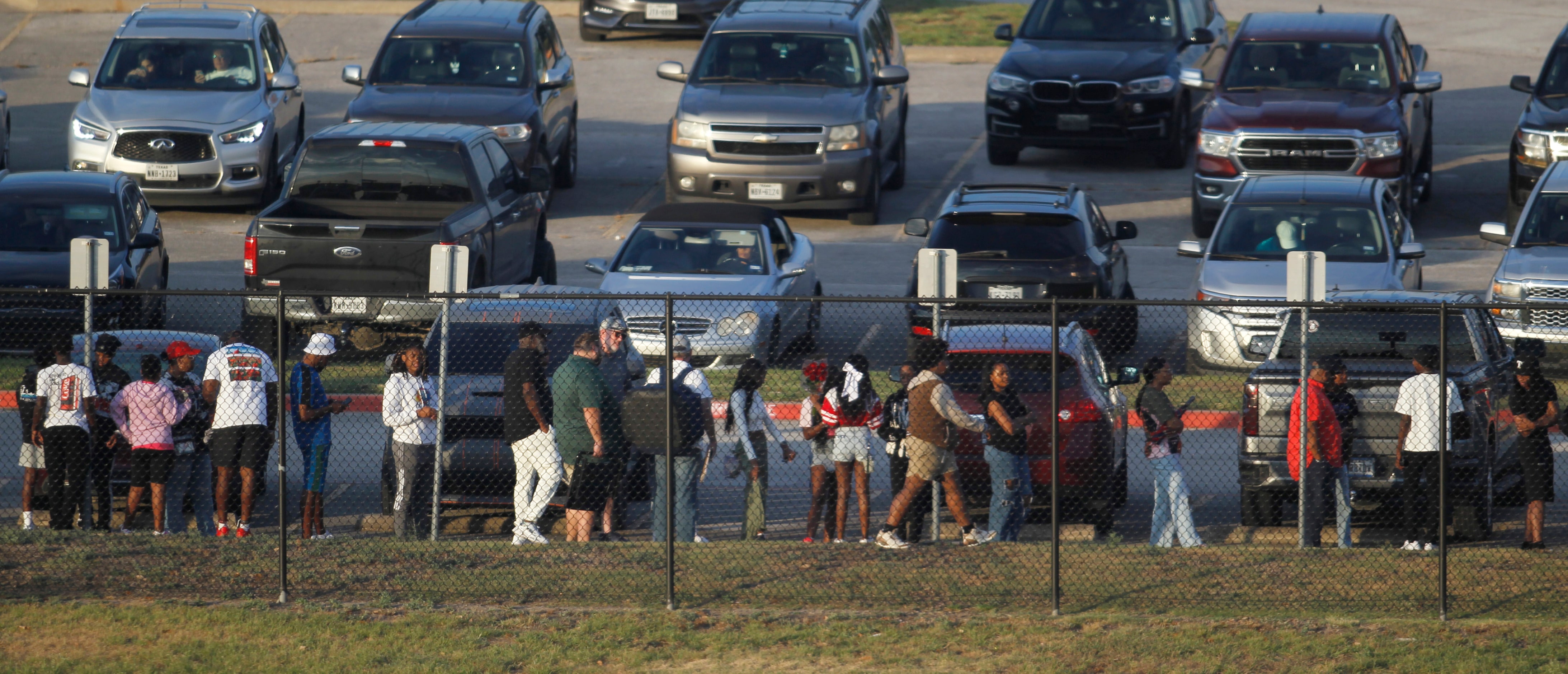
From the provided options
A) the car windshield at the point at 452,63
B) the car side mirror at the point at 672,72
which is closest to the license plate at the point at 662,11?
the car side mirror at the point at 672,72

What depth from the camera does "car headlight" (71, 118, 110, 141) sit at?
2077 centimetres

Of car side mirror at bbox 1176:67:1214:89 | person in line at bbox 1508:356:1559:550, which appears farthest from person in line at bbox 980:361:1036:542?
car side mirror at bbox 1176:67:1214:89

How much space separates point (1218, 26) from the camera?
85.2ft

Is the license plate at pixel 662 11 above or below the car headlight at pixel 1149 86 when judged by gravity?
below

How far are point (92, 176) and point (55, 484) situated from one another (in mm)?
6953

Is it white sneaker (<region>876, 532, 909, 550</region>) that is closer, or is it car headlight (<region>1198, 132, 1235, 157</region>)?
white sneaker (<region>876, 532, 909, 550</region>)

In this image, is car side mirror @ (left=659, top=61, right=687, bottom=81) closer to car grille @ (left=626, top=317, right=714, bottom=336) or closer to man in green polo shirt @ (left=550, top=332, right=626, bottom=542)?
car grille @ (left=626, top=317, right=714, bottom=336)

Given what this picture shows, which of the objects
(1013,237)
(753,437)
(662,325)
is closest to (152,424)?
(753,437)

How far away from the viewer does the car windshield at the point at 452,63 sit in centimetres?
2162

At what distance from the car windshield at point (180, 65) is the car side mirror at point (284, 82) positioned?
10.0 inches

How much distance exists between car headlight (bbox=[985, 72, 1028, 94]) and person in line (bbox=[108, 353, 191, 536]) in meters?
13.1

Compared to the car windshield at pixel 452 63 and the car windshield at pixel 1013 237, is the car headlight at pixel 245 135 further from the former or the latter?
the car windshield at pixel 1013 237

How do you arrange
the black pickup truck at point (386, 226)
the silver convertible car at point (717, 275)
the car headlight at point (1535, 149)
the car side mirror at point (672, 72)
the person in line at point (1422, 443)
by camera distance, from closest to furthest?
the person in line at point (1422, 443), the silver convertible car at point (717, 275), the black pickup truck at point (386, 226), the car headlight at point (1535, 149), the car side mirror at point (672, 72)

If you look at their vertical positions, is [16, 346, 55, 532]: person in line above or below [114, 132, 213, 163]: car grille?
above
